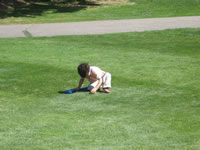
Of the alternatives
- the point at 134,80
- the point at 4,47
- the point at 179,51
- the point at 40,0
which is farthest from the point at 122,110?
the point at 40,0

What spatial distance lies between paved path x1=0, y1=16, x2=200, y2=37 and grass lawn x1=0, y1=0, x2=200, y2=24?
67.0 inches

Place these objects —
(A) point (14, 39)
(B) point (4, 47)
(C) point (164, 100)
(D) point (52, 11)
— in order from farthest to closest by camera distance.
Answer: (D) point (52, 11)
(A) point (14, 39)
(B) point (4, 47)
(C) point (164, 100)

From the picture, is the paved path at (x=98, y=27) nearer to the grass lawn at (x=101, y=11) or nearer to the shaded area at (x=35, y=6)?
the grass lawn at (x=101, y=11)

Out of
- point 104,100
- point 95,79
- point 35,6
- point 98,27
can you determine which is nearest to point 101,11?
point 35,6

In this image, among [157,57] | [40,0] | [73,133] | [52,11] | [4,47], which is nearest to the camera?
[73,133]

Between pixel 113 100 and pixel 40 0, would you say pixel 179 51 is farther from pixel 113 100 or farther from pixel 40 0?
pixel 40 0

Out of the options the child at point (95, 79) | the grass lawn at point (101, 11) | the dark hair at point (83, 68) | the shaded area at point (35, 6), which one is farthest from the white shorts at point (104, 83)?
the shaded area at point (35, 6)

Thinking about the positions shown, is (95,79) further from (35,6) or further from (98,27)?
(35,6)

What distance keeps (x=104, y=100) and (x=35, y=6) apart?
2165cm

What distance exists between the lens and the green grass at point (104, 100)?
657 centimetres

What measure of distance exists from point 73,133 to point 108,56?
7.09m

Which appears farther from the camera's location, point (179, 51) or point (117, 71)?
point (179, 51)

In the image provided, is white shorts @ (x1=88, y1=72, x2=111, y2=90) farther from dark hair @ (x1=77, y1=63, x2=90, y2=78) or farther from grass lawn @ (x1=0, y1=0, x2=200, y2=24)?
grass lawn @ (x1=0, y1=0, x2=200, y2=24)

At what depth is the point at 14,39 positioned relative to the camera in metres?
17.8
